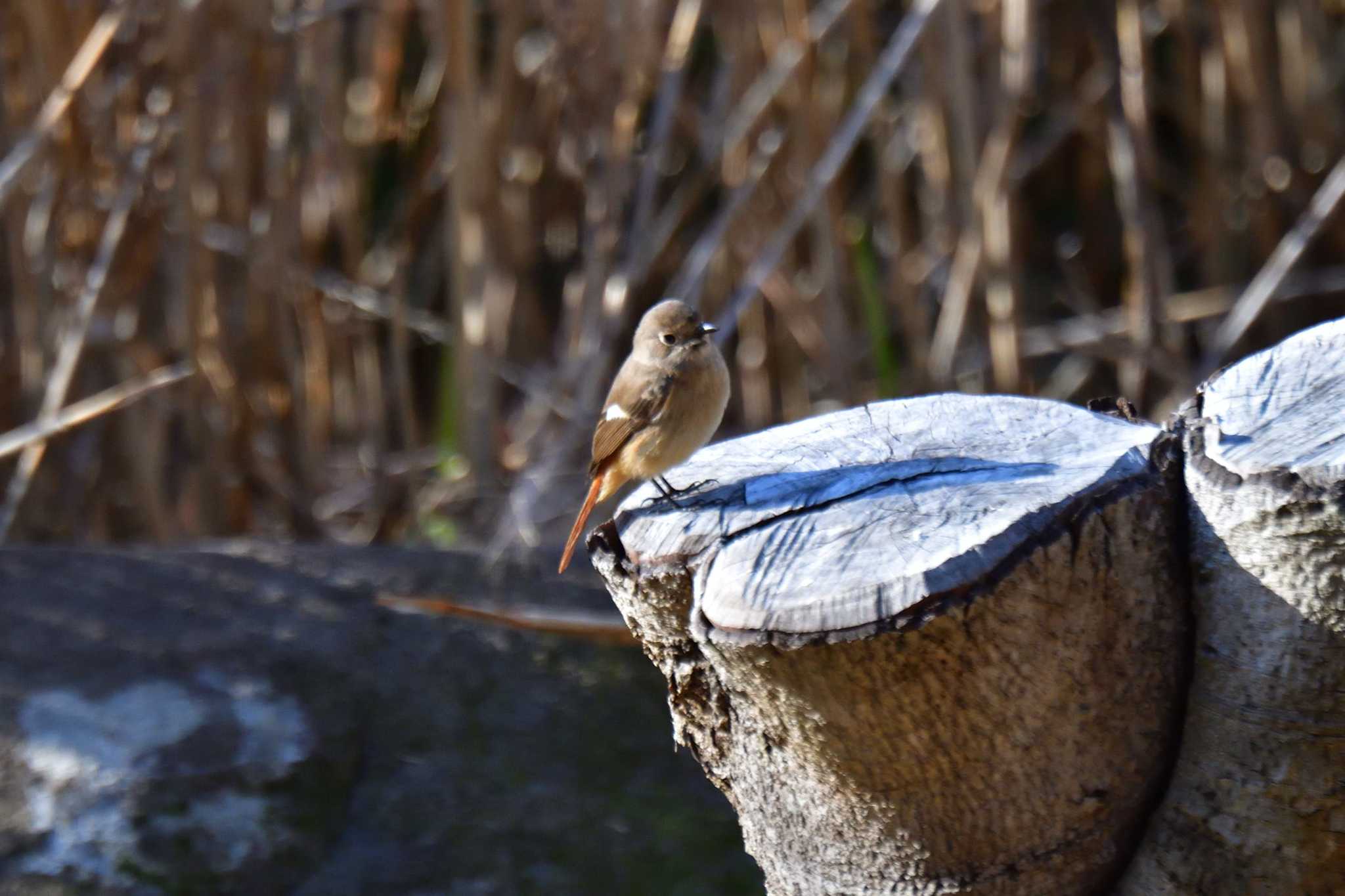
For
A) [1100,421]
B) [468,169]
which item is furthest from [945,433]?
[468,169]

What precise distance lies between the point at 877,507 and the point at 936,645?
0.70 ft

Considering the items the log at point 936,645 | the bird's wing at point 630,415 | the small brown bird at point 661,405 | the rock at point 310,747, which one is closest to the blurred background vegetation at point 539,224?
the rock at point 310,747

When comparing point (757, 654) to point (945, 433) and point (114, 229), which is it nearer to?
point (945, 433)

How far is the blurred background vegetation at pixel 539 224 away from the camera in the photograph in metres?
4.03

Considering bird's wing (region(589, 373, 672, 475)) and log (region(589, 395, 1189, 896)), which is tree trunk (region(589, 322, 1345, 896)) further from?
bird's wing (region(589, 373, 672, 475))

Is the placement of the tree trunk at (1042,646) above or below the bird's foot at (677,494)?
below

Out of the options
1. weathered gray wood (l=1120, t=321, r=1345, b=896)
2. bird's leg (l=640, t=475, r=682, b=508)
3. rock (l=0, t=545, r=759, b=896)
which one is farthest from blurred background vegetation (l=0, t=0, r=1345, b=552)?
weathered gray wood (l=1120, t=321, r=1345, b=896)

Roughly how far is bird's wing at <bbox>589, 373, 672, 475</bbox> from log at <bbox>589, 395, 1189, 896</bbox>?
841 millimetres

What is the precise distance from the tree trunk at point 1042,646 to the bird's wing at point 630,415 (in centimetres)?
89

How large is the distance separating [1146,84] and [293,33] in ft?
8.44

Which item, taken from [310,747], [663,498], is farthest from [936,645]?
[310,747]

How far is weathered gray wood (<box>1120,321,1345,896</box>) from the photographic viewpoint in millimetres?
1489

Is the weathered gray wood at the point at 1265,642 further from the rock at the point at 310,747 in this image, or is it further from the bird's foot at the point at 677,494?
the rock at the point at 310,747

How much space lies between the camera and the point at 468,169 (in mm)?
4062
